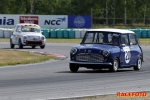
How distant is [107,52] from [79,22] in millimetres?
38369

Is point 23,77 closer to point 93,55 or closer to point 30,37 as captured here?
point 93,55

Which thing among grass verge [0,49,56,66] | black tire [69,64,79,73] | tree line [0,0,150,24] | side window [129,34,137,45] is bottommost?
grass verge [0,49,56,66]

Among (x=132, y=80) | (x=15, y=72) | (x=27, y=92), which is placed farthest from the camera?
(x=15, y=72)

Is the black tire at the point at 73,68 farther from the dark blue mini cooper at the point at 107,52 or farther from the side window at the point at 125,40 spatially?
the side window at the point at 125,40

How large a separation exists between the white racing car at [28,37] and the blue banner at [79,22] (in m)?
20.2

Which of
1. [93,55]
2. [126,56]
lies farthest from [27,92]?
[126,56]

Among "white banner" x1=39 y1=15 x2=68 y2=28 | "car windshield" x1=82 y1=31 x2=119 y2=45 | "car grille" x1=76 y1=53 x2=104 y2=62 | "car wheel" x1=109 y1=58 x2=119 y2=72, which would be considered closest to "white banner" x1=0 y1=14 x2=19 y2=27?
"white banner" x1=39 y1=15 x2=68 y2=28

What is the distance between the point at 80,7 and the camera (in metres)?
79.6

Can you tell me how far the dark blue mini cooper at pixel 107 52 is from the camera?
775 inches

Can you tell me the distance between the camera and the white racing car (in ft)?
120

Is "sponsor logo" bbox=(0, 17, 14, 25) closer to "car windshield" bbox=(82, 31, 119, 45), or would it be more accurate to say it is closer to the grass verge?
the grass verge

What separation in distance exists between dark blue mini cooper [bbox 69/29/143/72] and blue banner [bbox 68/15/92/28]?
35.7 meters

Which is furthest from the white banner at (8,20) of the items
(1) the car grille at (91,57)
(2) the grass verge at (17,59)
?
(1) the car grille at (91,57)

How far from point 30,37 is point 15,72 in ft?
55.1
